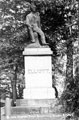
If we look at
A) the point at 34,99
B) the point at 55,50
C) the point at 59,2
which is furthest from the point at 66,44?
the point at 34,99

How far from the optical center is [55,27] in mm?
26078

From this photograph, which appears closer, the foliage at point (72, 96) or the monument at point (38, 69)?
the foliage at point (72, 96)

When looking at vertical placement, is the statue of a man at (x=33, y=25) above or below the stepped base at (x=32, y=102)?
above

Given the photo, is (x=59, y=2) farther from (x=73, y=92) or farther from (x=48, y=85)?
(x=73, y=92)

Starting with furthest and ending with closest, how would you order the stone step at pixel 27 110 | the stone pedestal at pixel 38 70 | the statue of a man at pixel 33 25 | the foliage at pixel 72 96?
the statue of a man at pixel 33 25 < the stone pedestal at pixel 38 70 < the stone step at pixel 27 110 < the foliage at pixel 72 96

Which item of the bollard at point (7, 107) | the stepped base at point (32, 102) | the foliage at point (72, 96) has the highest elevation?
the foliage at point (72, 96)

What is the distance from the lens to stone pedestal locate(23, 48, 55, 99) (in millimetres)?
14153

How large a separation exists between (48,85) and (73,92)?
1058 cm

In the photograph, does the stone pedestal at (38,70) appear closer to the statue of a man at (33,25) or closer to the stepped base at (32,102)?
the statue of a man at (33,25)

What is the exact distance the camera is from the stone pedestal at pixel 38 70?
14.2 metres

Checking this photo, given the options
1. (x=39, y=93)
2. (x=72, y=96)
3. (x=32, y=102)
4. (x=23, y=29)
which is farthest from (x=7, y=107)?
(x=23, y=29)

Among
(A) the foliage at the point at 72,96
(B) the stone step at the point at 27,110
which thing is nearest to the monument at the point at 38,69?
(B) the stone step at the point at 27,110

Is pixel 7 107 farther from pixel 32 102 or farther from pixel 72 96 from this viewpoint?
pixel 72 96

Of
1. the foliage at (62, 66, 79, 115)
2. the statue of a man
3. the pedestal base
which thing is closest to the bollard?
the pedestal base
